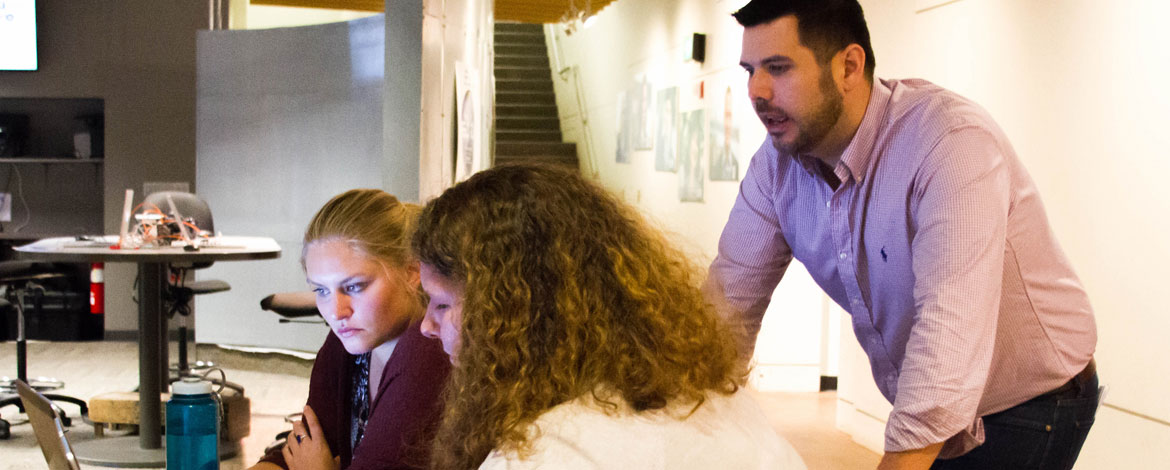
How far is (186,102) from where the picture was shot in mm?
8625

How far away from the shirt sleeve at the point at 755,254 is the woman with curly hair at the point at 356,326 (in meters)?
0.48

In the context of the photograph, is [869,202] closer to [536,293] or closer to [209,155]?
[536,293]

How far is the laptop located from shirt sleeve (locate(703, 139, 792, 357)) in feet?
3.32

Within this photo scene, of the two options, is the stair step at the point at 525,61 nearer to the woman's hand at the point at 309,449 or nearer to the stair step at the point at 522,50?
the stair step at the point at 522,50

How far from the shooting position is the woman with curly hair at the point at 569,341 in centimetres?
102

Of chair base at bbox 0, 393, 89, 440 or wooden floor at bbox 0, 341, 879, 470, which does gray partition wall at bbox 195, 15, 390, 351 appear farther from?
chair base at bbox 0, 393, 89, 440

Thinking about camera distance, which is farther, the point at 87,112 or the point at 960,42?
the point at 87,112

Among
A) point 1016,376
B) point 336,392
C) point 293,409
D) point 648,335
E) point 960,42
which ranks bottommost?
point 293,409

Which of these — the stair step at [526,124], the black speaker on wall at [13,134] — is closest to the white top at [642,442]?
the black speaker on wall at [13,134]

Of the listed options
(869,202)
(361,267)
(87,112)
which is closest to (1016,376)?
(869,202)

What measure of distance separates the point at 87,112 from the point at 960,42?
23.2ft

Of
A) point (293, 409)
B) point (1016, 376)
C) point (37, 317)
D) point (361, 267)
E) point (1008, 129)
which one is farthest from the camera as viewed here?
point (37, 317)

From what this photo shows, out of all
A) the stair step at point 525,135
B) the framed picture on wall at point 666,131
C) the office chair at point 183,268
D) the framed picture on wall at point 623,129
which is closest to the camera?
the office chair at point 183,268

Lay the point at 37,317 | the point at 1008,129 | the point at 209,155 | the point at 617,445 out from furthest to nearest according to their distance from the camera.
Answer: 1. the point at 37,317
2. the point at 209,155
3. the point at 1008,129
4. the point at 617,445
